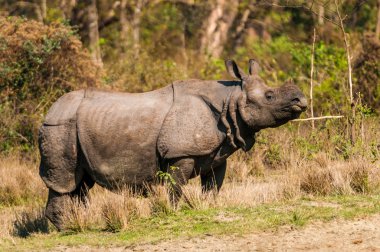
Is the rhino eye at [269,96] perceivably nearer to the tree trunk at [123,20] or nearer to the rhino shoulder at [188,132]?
the rhino shoulder at [188,132]

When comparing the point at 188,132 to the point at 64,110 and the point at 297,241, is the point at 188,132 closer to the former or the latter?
the point at 64,110

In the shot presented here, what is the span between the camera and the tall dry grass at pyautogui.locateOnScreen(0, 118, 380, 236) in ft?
33.0

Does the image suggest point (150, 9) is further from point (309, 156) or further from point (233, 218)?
point (233, 218)

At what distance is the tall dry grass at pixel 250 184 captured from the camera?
10.1 meters

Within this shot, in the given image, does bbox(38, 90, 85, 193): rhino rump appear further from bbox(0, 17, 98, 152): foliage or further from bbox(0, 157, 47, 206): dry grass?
bbox(0, 17, 98, 152): foliage

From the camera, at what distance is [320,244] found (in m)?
8.82

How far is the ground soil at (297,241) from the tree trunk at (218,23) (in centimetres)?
2033

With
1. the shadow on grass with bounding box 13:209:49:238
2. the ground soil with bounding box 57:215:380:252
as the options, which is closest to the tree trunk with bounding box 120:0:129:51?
the shadow on grass with bounding box 13:209:49:238

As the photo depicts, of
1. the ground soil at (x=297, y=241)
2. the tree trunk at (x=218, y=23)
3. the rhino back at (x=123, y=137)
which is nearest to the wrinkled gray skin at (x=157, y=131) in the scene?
the rhino back at (x=123, y=137)

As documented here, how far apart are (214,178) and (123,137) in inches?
45.0

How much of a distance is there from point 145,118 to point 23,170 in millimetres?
4293

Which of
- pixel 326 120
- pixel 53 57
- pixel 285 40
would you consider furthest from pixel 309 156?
pixel 285 40

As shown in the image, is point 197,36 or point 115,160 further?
point 197,36

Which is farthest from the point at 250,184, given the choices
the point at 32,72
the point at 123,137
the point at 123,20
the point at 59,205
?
the point at 123,20
